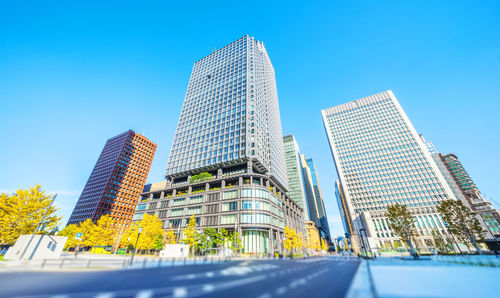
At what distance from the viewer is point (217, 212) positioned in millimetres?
56625

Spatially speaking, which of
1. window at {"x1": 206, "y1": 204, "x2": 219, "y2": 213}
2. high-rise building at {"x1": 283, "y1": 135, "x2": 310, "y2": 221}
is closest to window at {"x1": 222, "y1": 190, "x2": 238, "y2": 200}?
window at {"x1": 206, "y1": 204, "x2": 219, "y2": 213}

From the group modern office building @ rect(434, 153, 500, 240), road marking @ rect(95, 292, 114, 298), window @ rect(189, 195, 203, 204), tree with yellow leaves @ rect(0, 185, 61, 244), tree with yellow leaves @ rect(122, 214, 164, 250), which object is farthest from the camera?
modern office building @ rect(434, 153, 500, 240)

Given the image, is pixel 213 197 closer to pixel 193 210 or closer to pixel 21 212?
pixel 193 210

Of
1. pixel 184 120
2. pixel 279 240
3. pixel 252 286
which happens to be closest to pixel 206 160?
pixel 184 120

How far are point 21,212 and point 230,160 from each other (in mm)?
46760

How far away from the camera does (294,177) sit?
14775cm

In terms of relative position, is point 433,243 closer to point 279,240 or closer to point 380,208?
point 380,208

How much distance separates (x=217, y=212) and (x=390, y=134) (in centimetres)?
10163

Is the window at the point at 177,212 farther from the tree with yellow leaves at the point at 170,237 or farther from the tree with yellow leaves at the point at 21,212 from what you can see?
the tree with yellow leaves at the point at 21,212

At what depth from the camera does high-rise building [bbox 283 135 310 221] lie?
139500 millimetres

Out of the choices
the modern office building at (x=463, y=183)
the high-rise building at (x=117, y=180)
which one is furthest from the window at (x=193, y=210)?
the modern office building at (x=463, y=183)

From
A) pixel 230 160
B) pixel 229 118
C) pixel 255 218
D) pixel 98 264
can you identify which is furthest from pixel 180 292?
pixel 229 118

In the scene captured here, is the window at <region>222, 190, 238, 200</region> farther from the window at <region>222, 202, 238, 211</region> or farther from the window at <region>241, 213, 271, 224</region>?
the window at <region>241, 213, 271, 224</region>

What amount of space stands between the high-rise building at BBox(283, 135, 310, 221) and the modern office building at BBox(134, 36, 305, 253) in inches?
2193
